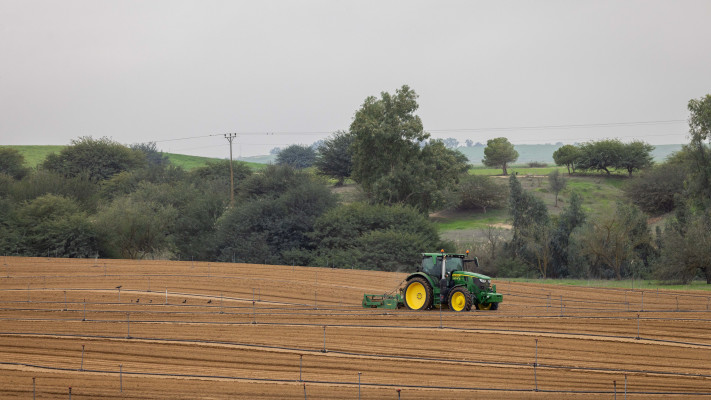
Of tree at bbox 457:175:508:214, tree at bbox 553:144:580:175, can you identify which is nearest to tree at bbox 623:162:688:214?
tree at bbox 457:175:508:214

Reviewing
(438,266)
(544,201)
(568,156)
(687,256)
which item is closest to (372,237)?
(687,256)

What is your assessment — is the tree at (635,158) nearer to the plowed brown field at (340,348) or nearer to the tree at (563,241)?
the tree at (563,241)

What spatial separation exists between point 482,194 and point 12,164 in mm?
56520

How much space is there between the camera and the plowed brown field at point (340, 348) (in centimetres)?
1506

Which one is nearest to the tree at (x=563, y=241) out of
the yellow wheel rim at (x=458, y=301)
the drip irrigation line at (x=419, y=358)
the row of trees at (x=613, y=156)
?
the yellow wheel rim at (x=458, y=301)

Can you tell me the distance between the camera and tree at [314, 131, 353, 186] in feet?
264

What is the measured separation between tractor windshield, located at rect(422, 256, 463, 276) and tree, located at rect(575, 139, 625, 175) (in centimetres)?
6628

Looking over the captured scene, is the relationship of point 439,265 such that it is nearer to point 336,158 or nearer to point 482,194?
point 482,194

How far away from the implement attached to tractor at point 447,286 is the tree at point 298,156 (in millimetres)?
99117

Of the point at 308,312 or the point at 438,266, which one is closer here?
the point at 438,266

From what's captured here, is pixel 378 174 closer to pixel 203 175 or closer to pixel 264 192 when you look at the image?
pixel 264 192

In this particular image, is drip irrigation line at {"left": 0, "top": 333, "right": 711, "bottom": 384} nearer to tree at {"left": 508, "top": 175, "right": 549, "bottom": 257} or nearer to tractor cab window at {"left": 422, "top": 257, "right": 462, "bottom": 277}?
tractor cab window at {"left": 422, "top": 257, "right": 462, "bottom": 277}

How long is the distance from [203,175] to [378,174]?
31.6 m

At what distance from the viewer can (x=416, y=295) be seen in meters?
23.0
